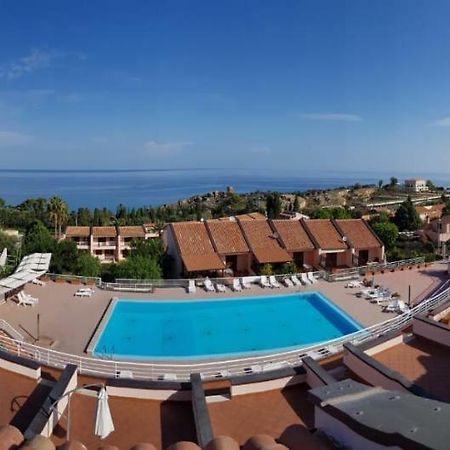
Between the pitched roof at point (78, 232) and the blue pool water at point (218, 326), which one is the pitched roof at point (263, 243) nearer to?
the blue pool water at point (218, 326)

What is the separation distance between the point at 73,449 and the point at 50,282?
1875 cm

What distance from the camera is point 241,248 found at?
82.0ft

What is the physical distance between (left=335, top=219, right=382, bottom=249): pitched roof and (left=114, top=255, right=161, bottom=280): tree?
12.2m

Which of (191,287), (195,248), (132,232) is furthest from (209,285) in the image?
(132,232)

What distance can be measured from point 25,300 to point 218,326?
315 inches

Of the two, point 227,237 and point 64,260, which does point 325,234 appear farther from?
point 64,260

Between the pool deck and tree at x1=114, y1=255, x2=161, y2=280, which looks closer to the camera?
the pool deck

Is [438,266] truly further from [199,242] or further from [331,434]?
[331,434]

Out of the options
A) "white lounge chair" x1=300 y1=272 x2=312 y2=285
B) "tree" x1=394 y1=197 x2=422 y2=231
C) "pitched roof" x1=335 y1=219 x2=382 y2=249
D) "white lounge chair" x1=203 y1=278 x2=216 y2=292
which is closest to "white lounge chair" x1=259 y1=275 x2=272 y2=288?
"white lounge chair" x1=300 y1=272 x2=312 y2=285

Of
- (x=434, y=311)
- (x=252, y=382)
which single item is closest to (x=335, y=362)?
(x=252, y=382)

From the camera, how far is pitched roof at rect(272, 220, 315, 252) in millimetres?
25719

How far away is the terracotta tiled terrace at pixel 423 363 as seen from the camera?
874cm

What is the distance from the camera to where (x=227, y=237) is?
84.2 ft

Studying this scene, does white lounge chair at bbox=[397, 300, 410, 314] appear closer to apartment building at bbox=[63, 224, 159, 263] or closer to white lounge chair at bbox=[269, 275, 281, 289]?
white lounge chair at bbox=[269, 275, 281, 289]
